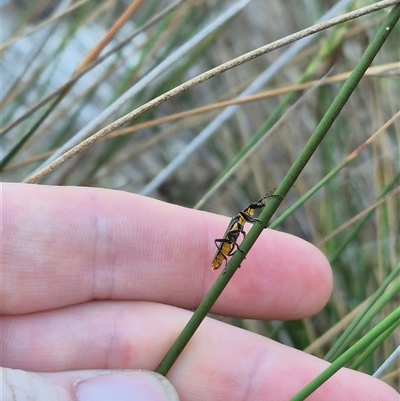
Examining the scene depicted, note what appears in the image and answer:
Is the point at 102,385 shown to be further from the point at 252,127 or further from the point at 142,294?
the point at 252,127

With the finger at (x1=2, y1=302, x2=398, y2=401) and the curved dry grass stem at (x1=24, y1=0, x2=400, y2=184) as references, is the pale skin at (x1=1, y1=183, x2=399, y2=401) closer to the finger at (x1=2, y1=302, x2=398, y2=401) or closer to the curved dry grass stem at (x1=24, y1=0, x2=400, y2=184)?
the finger at (x1=2, y1=302, x2=398, y2=401)

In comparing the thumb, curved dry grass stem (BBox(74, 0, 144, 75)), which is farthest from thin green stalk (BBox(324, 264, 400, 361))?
curved dry grass stem (BBox(74, 0, 144, 75))

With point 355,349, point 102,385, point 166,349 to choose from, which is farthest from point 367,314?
point 102,385

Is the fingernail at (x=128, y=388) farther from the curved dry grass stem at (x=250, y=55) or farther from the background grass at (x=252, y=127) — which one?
the curved dry grass stem at (x=250, y=55)

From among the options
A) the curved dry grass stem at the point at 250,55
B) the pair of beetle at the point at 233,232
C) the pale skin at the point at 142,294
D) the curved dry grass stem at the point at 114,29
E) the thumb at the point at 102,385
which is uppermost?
the curved dry grass stem at the point at 114,29

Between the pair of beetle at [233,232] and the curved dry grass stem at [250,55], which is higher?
the curved dry grass stem at [250,55]

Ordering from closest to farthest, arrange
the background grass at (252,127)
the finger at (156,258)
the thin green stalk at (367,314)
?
the thin green stalk at (367,314), the finger at (156,258), the background grass at (252,127)

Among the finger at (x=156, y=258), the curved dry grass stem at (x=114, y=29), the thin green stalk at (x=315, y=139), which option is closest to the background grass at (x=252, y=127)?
the finger at (x=156, y=258)

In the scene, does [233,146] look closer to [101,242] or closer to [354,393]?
[101,242]

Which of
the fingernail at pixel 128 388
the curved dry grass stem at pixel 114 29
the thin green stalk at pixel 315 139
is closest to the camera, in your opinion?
the thin green stalk at pixel 315 139
